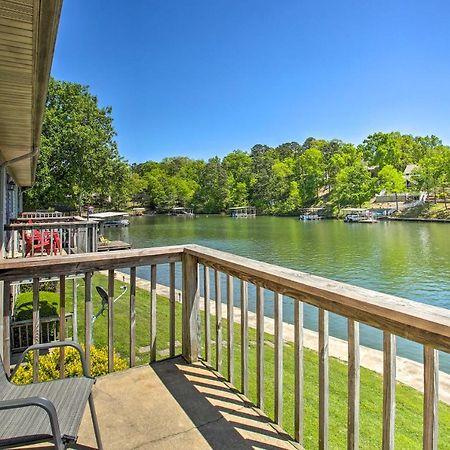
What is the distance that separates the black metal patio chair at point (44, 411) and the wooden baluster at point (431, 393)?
117 cm

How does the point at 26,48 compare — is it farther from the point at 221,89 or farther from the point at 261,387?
the point at 221,89

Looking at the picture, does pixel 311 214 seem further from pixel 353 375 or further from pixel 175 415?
pixel 353 375

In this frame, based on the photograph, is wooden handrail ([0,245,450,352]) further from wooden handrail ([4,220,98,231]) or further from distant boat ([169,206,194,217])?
distant boat ([169,206,194,217])

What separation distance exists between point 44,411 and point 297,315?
114 cm

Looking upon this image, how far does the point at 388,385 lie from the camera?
4.25ft

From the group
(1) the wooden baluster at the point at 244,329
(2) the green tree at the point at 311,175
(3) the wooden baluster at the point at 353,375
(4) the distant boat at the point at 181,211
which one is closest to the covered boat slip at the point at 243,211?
(4) the distant boat at the point at 181,211

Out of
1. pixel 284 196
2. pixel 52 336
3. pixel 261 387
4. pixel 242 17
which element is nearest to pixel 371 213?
pixel 284 196

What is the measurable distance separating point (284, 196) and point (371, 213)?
21.1 meters

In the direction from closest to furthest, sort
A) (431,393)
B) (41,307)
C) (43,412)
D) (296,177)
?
1. (431,393)
2. (43,412)
3. (41,307)
4. (296,177)

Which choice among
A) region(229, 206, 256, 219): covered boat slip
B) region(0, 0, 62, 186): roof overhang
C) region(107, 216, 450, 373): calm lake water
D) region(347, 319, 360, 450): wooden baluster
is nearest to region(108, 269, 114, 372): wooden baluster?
region(0, 0, 62, 186): roof overhang

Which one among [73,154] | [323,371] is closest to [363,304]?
[323,371]

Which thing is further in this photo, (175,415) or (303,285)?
(175,415)

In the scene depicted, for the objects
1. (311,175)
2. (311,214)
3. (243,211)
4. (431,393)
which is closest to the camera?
(431,393)

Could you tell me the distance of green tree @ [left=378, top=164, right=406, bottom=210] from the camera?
49.8m
